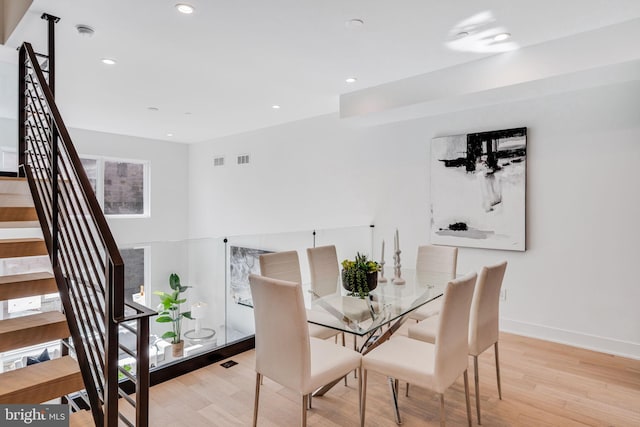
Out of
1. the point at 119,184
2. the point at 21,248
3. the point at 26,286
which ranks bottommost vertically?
the point at 26,286

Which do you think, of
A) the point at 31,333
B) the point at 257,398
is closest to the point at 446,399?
the point at 257,398

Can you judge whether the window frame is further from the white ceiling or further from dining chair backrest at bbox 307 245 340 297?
dining chair backrest at bbox 307 245 340 297

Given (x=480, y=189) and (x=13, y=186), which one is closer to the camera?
(x=13, y=186)

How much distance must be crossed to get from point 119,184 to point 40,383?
6.09 meters

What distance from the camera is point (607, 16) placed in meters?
2.65

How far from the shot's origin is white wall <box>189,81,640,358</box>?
10.7 ft

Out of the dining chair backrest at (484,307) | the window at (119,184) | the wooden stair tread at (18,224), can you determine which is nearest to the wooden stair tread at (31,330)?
the wooden stair tread at (18,224)

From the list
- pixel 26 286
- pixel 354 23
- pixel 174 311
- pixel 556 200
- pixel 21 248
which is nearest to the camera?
pixel 26 286

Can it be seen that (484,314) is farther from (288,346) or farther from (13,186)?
(13,186)

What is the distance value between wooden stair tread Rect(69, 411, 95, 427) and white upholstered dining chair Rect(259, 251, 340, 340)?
1.36 m

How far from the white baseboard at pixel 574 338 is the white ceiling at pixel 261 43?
8.78ft

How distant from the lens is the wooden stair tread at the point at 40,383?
162 centimetres

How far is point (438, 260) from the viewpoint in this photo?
3479 mm

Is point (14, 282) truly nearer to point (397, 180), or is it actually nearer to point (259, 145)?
point (397, 180)
